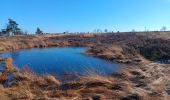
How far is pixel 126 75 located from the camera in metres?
15.6

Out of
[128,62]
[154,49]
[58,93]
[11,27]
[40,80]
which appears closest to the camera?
[58,93]

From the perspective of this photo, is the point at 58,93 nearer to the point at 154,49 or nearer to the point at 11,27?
the point at 154,49

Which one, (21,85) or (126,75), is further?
(126,75)

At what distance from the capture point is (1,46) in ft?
130

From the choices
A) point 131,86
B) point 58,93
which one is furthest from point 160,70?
point 58,93

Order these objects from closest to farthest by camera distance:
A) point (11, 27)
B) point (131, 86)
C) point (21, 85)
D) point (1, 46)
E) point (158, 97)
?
point (158, 97) → point (131, 86) → point (21, 85) → point (1, 46) → point (11, 27)

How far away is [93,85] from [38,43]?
36.3 metres

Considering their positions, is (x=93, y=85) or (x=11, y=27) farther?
(x=11, y=27)

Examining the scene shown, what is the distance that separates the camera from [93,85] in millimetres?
13016

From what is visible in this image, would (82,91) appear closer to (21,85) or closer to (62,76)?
(21,85)

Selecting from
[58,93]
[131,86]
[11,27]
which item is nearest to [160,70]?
[131,86]

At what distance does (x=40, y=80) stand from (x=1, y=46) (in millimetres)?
26760

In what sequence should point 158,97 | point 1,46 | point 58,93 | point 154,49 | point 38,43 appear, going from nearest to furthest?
point 158,97, point 58,93, point 154,49, point 1,46, point 38,43

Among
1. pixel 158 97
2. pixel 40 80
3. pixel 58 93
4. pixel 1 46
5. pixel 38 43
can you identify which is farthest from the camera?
pixel 38 43
